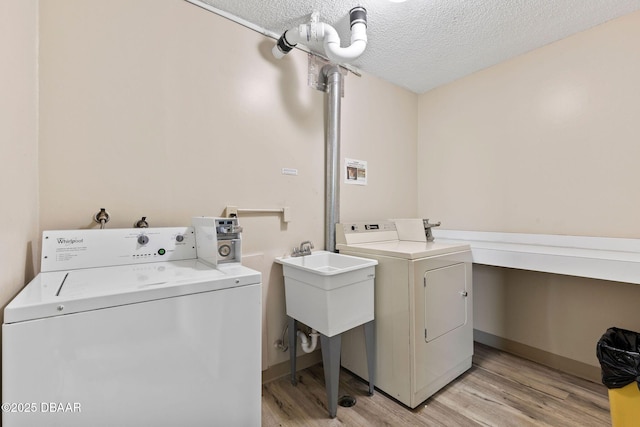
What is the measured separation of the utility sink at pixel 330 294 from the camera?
156cm

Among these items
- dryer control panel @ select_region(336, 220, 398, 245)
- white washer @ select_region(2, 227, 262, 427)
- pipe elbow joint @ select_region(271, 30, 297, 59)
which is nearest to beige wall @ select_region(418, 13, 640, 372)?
dryer control panel @ select_region(336, 220, 398, 245)

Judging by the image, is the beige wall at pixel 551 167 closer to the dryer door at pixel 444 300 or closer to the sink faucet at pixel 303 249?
the dryer door at pixel 444 300

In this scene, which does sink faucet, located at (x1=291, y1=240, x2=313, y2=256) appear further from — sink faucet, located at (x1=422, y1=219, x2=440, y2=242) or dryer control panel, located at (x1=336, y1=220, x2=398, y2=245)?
sink faucet, located at (x1=422, y1=219, x2=440, y2=242)

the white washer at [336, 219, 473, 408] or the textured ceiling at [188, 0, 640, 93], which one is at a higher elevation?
the textured ceiling at [188, 0, 640, 93]

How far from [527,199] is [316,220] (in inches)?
65.1

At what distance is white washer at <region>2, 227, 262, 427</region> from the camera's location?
73 centimetres

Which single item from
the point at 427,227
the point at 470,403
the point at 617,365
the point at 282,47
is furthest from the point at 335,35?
the point at 470,403

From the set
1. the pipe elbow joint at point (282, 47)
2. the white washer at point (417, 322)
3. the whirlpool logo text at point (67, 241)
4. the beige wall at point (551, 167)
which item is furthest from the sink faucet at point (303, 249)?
the beige wall at point (551, 167)

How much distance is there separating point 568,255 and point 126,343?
2.20m

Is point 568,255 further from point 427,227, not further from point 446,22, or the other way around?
point 446,22

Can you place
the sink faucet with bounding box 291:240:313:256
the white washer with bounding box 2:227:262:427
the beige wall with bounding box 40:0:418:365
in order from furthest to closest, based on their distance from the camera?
the sink faucet with bounding box 291:240:313:256, the beige wall with bounding box 40:0:418:365, the white washer with bounding box 2:227:262:427

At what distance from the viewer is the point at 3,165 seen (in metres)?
0.86

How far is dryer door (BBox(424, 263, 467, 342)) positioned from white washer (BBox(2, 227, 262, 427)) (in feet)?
3.50

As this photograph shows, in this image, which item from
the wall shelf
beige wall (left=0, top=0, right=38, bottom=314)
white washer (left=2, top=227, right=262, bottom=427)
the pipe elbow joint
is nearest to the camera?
white washer (left=2, top=227, right=262, bottom=427)
